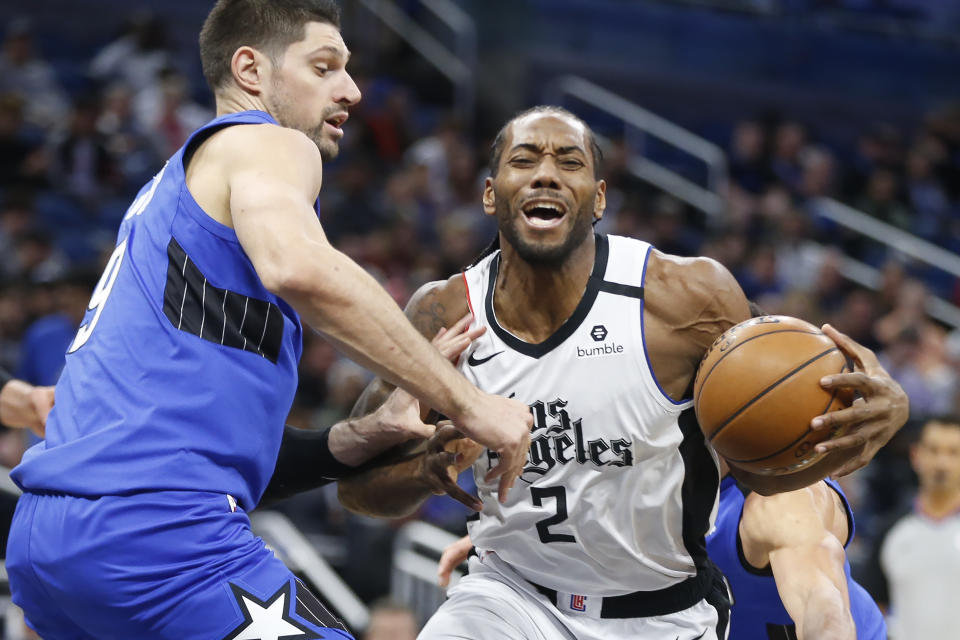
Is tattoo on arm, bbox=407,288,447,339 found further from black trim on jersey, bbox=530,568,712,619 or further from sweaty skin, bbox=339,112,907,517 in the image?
black trim on jersey, bbox=530,568,712,619

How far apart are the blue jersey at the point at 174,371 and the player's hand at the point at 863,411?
150cm

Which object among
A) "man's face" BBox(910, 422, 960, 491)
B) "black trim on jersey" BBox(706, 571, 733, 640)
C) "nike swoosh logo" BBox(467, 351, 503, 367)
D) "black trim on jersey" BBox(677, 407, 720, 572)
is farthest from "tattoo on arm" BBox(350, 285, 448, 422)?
"man's face" BBox(910, 422, 960, 491)

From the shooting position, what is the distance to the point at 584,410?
12.3 ft

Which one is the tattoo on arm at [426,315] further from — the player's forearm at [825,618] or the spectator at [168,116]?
the spectator at [168,116]

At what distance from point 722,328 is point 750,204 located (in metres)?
9.38

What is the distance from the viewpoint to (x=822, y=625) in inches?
153

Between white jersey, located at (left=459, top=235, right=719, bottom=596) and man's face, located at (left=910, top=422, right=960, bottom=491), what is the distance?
3100mm

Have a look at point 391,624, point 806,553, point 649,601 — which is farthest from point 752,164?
point 649,601

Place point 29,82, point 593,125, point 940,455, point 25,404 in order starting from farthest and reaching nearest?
1. point 593,125
2. point 29,82
3. point 940,455
4. point 25,404

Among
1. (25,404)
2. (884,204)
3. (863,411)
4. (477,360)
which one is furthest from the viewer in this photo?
(884,204)

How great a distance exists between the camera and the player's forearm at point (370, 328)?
2650 millimetres

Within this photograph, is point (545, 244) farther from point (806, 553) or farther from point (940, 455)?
point (940, 455)

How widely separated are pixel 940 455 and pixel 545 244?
3.63 metres

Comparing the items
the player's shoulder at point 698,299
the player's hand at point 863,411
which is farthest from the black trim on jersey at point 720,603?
the player's shoulder at point 698,299
